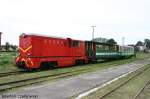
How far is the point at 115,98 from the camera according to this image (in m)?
13.2

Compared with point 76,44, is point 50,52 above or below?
below

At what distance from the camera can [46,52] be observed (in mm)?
26766

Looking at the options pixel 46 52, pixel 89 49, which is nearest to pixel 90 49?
pixel 89 49

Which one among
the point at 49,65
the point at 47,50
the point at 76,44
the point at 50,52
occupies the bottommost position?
the point at 49,65

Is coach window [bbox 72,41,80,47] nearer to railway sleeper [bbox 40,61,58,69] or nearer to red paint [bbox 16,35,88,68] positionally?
red paint [bbox 16,35,88,68]

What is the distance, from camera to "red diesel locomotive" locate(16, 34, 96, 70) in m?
25.2

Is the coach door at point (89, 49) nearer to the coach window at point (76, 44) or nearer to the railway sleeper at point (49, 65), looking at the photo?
the coach window at point (76, 44)

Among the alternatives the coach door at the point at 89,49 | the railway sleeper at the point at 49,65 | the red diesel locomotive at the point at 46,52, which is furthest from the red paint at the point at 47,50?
the coach door at the point at 89,49

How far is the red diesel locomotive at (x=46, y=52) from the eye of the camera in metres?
→ 25.2

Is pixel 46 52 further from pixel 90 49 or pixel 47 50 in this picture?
pixel 90 49

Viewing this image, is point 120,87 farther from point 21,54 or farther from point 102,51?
point 102,51

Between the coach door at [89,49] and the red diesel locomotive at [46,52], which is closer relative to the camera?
the red diesel locomotive at [46,52]

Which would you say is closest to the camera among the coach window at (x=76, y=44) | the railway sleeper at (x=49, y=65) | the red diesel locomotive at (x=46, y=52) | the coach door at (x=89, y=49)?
the red diesel locomotive at (x=46, y=52)

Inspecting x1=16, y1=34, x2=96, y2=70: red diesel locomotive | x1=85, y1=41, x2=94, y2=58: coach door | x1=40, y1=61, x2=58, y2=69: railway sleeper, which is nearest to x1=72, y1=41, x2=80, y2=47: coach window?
x1=16, y1=34, x2=96, y2=70: red diesel locomotive
